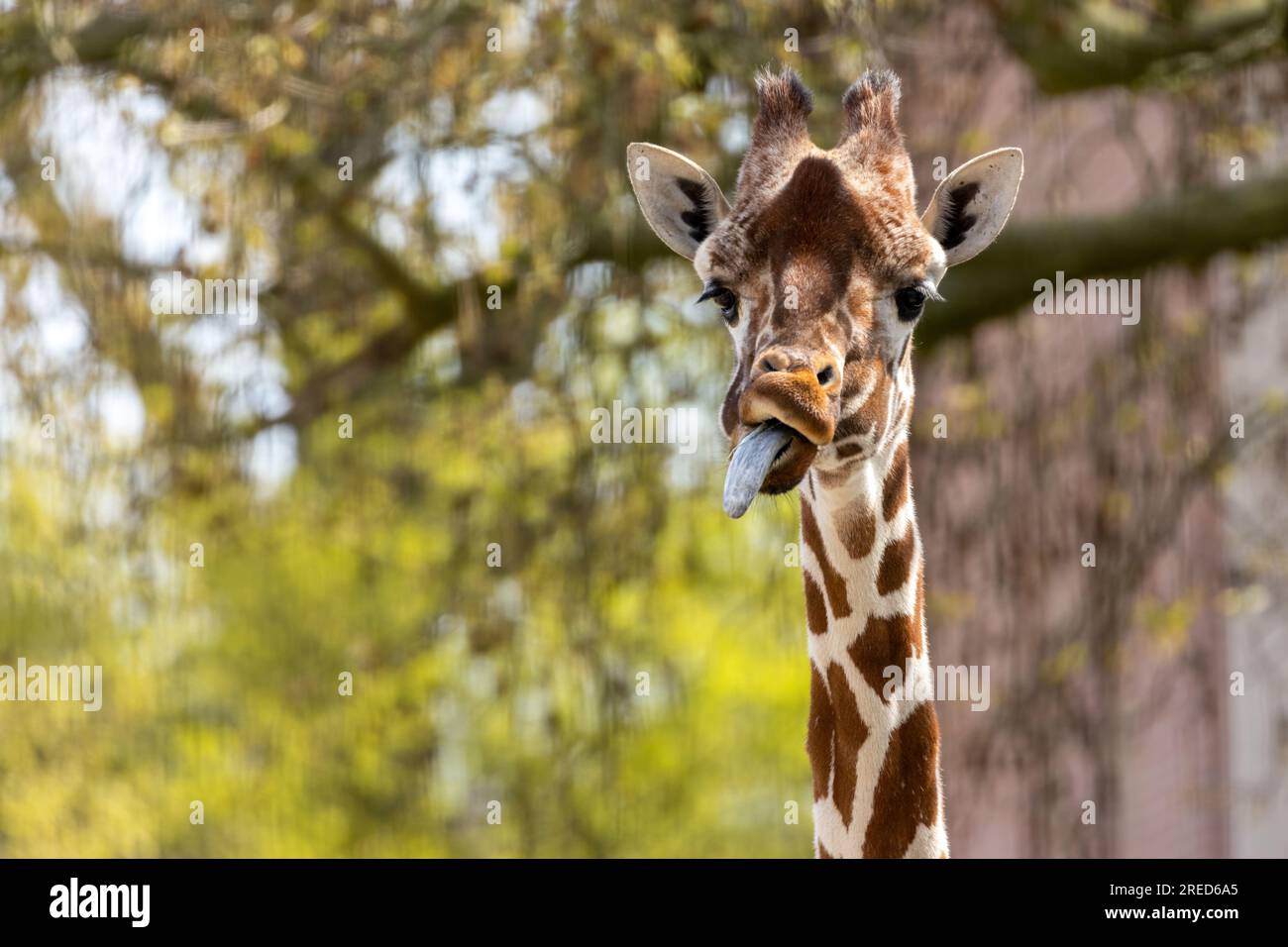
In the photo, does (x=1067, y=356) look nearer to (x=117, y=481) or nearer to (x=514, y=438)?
(x=514, y=438)

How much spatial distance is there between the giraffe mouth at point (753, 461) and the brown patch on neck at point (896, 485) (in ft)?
2.89

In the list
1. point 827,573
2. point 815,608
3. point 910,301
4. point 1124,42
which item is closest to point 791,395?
point 910,301

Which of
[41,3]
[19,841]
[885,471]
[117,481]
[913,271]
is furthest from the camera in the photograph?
[19,841]

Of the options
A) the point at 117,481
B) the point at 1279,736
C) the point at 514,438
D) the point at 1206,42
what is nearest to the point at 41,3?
the point at 117,481

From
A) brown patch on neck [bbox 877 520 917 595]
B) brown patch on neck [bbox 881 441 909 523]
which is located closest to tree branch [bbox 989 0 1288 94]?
brown patch on neck [bbox 881 441 909 523]

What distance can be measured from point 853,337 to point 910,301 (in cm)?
25

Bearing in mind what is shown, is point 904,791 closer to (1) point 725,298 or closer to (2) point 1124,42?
(1) point 725,298

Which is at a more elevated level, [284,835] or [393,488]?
[393,488]

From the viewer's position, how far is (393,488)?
12.3 m

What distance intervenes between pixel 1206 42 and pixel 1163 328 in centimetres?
231

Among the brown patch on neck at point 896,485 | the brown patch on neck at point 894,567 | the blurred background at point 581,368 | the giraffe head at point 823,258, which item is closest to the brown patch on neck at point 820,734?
the brown patch on neck at point 894,567

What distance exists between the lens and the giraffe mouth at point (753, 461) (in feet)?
11.0

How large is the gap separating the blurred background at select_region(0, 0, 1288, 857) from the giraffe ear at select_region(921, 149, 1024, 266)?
3.77 m

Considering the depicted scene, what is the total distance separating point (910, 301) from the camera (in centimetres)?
A: 427
